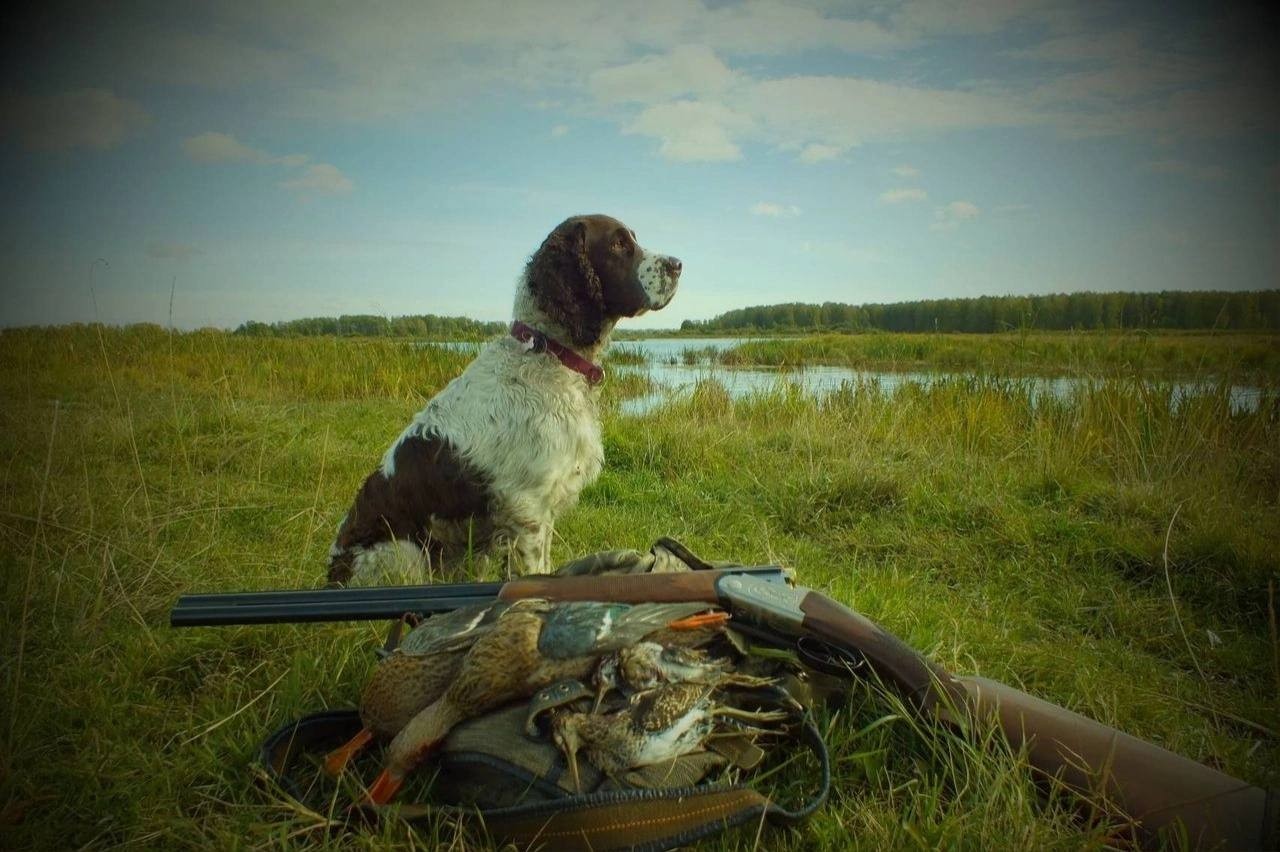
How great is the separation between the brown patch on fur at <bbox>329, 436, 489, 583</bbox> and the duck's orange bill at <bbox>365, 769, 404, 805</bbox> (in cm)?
211

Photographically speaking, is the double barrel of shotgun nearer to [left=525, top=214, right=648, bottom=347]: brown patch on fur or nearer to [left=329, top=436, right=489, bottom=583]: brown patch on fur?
[left=329, top=436, right=489, bottom=583]: brown patch on fur

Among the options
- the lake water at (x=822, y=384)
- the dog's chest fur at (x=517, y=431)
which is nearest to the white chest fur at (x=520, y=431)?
the dog's chest fur at (x=517, y=431)

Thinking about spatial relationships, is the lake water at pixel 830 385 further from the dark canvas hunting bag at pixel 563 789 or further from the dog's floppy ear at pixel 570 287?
the dark canvas hunting bag at pixel 563 789

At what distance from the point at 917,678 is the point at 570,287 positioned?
2917 mm

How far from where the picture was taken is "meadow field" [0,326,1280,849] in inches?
73.7

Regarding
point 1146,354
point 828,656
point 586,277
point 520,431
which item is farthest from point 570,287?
point 1146,354

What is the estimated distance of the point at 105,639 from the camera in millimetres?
2740

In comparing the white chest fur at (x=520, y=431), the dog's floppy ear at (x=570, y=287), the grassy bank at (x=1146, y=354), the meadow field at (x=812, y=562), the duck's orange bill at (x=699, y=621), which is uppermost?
the dog's floppy ear at (x=570, y=287)

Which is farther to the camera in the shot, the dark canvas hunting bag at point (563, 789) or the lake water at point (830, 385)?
the lake water at point (830, 385)

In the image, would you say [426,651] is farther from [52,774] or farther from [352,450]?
[352,450]

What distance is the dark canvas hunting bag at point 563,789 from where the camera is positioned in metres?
1.59

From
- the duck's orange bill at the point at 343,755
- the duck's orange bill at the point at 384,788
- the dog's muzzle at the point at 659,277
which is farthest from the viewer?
the dog's muzzle at the point at 659,277

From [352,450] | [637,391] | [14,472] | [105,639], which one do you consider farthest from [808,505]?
[637,391]

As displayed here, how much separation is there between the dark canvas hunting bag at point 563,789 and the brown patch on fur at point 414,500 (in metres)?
1.77
